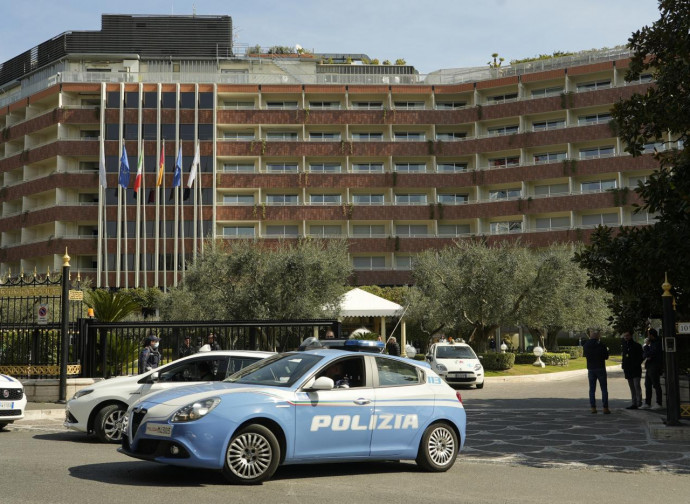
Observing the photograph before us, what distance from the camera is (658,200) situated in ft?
53.6

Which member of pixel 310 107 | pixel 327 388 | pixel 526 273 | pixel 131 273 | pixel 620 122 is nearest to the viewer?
pixel 327 388

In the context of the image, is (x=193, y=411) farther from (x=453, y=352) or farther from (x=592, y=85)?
(x=592, y=85)

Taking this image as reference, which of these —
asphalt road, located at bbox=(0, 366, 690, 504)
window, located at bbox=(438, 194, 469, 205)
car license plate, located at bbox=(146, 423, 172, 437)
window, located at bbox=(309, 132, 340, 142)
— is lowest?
asphalt road, located at bbox=(0, 366, 690, 504)

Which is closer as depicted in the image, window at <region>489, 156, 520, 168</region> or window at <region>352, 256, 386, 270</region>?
window at <region>352, 256, 386, 270</region>

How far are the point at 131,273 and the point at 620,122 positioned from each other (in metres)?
51.8

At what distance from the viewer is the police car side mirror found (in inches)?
358

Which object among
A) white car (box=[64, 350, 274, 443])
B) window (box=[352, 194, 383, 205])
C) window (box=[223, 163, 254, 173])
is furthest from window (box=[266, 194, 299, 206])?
white car (box=[64, 350, 274, 443])

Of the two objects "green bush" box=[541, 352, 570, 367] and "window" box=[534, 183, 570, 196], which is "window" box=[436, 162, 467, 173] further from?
"green bush" box=[541, 352, 570, 367]

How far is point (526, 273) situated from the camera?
126 ft

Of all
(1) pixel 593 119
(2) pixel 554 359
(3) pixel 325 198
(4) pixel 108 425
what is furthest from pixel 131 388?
(1) pixel 593 119

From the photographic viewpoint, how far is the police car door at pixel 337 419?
903 cm

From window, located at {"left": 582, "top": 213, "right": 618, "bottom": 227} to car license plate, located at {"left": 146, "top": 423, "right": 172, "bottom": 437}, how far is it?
2270 inches

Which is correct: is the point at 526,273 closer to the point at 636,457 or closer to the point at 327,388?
the point at 636,457

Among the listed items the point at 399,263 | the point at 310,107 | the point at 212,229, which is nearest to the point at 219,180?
the point at 212,229
